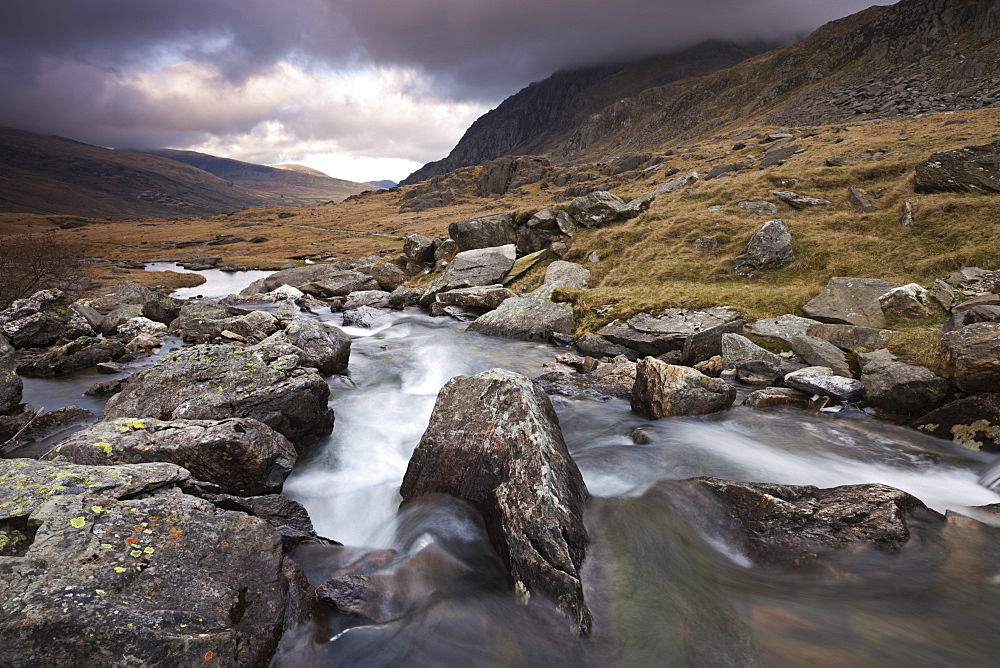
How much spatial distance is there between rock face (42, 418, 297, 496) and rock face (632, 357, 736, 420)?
929cm

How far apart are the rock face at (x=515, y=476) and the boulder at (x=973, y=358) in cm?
901

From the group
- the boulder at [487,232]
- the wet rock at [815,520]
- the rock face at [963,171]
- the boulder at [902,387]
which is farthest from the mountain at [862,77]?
the wet rock at [815,520]

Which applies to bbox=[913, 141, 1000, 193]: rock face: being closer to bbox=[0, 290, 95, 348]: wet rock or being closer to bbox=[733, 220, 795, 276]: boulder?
bbox=[733, 220, 795, 276]: boulder

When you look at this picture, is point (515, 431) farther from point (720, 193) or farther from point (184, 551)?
point (720, 193)

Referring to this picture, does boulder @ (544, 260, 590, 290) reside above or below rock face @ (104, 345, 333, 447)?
above

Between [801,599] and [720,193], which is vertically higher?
[720,193]

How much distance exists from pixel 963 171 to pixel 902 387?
51.5ft

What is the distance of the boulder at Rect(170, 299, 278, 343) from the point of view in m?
21.4

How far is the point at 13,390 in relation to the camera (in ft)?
43.8

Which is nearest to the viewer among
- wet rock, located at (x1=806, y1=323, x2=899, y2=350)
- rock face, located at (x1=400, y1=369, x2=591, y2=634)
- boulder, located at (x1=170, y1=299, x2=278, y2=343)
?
rock face, located at (x1=400, y1=369, x2=591, y2=634)

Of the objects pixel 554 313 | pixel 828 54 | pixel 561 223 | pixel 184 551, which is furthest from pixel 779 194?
pixel 828 54

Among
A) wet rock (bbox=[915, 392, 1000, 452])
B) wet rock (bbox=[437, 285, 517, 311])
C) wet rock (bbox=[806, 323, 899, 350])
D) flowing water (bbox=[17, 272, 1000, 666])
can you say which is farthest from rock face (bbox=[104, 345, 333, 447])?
wet rock (bbox=[806, 323, 899, 350])

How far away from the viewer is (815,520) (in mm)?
6875

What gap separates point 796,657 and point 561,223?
2831 centimetres
